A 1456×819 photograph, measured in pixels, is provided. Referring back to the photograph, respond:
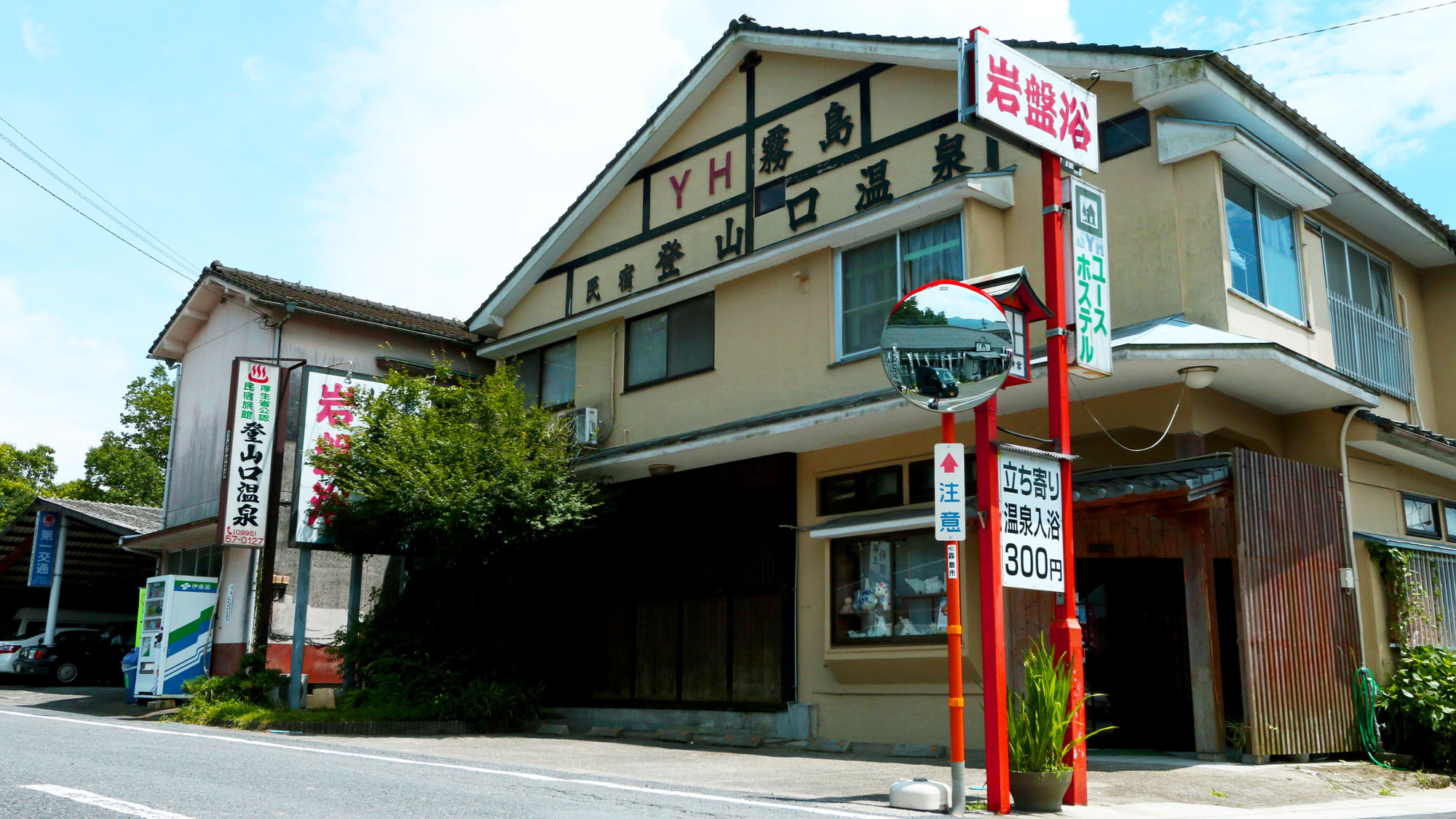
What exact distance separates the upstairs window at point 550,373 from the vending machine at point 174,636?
599cm

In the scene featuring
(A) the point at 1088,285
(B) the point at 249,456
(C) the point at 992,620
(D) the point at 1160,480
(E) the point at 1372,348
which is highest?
(E) the point at 1372,348

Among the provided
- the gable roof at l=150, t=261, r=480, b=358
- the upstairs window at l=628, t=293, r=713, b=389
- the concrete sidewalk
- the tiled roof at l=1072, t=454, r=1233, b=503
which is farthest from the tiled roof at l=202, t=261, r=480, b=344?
the tiled roof at l=1072, t=454, r=1233, b=503

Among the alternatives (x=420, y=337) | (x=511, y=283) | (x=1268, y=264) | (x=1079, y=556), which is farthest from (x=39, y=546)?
(x=1268, y=264)

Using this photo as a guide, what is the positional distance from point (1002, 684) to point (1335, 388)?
6.05 m

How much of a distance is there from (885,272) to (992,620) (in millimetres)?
6844

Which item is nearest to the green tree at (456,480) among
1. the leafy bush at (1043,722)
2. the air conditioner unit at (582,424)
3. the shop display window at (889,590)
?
the air conditioner unit at (582,424)

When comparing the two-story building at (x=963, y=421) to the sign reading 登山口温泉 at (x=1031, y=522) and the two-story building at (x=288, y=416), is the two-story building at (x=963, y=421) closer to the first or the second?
the sign reading 登山口温泉 at (x=1031, y=522)

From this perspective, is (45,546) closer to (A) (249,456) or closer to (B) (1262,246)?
(A) (249,456)

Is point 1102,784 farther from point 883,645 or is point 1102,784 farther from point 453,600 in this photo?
point 453,600

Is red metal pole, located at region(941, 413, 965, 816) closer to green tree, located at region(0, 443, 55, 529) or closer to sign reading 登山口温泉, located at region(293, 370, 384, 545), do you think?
sign reading 登山口温泉, located at region(293, 370, 384, 545)

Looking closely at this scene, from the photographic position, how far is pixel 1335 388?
37.6ft

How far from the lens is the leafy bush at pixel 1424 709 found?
11.0 m

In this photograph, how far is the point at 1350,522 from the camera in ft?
39.3

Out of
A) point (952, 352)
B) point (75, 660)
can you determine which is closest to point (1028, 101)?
point (952, 352)
